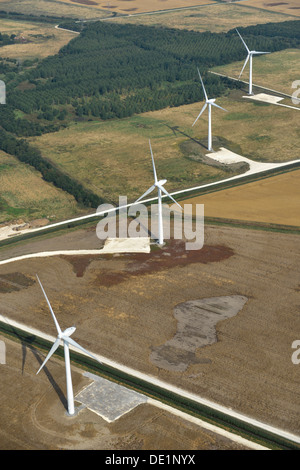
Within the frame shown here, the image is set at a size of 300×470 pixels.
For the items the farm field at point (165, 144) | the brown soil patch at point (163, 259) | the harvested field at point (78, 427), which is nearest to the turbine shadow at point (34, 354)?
the harvested field at point (78, 427)

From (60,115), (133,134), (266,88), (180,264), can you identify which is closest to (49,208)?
(180,264)

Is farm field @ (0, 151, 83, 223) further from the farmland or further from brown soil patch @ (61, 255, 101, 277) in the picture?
brown soil patch @ (61, 255, 101, 277)

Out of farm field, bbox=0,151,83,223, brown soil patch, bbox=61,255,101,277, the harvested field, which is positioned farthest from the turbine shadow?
farm field, bbox=0,151,83,223

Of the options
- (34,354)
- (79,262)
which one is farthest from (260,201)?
(34,354)

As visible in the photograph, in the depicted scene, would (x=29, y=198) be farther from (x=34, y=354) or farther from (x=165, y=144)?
(x=34, y=354)

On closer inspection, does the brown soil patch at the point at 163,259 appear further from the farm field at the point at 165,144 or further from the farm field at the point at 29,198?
the farm field at the point at 165,144
